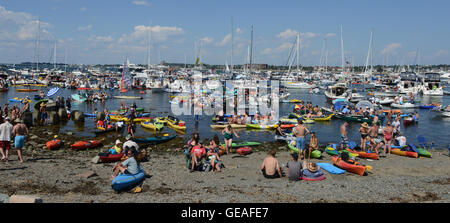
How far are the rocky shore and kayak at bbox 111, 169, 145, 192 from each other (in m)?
0.23

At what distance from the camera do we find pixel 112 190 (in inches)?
383

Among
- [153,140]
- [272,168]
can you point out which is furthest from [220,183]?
[153,140]

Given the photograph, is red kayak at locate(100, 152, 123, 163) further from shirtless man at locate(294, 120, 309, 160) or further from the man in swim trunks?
shirtless man at locate(294, 120, 309, 160)

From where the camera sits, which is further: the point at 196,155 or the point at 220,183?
the point at 196,155

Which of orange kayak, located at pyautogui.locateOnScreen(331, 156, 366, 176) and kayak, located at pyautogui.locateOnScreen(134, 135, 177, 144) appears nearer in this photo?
orange kayak, located at pyautogui.locateOnScreen(331, 156, 366, 176)

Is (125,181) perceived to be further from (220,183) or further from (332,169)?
(332,169)

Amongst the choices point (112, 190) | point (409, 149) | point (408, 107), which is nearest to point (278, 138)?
point (409, 149)

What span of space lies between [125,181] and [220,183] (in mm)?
3268

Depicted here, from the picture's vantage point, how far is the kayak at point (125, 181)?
935 centimetres

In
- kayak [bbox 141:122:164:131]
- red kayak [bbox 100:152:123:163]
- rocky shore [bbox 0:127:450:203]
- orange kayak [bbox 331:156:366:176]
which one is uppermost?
kayak [bbox 141:122:164:131]

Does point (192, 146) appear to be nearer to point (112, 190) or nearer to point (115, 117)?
point (112, 190)

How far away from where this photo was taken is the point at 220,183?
35.7 feet

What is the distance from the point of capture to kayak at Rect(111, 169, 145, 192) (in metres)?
9.35

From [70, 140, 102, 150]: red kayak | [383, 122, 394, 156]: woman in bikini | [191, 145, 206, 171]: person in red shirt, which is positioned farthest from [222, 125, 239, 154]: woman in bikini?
[383, 122, 394, 156]: woman in bikini
